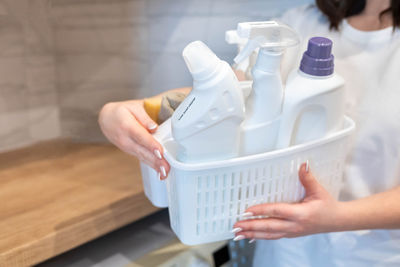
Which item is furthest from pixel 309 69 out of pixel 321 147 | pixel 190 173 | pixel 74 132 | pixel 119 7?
pixel 74 132

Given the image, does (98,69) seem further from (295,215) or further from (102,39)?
(295,215)

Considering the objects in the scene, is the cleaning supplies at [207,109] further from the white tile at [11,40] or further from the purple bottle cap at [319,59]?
the white tile at [11,40]

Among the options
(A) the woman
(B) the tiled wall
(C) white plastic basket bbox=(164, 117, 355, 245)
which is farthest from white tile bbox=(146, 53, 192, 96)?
(C) white plastic basket bbox=(164, 117, 355, 245)

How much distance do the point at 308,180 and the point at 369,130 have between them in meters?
0.27

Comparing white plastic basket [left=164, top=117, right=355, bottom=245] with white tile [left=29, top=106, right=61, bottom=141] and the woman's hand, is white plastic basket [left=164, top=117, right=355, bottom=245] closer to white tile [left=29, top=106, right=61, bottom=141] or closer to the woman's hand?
the woman's hand

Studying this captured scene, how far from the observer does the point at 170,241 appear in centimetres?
103

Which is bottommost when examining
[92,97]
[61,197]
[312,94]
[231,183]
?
[61,197]

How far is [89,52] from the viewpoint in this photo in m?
1.19

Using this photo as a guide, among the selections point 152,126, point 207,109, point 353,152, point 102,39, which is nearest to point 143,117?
point 152,126

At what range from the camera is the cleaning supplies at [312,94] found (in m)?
0.60

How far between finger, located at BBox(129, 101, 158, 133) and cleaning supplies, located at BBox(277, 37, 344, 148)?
213mm

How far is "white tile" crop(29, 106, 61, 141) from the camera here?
1187 mm

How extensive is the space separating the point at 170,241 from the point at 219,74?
617 millimetres

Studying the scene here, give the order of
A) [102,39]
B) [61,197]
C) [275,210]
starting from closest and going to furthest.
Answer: [275,210] < [61,197] < [102,39]
